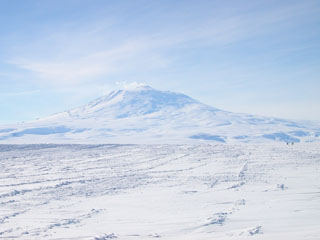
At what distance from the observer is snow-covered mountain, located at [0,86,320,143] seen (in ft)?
275

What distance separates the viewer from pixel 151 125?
117125 mm

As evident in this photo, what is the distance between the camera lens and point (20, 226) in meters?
9.33

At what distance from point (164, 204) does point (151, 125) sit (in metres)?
105

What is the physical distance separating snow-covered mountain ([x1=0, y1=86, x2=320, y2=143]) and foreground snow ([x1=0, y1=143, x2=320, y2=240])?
50287 mm

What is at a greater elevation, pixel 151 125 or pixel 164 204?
pixel 151 125

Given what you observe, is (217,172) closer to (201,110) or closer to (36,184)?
(36,184)

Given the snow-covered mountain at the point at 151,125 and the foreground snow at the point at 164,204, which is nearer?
the foreground snow at the point at 164,204

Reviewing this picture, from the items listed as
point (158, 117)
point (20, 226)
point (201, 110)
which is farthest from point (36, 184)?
point (201, 110)

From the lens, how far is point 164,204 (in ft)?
39.0

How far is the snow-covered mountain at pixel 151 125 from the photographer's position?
83.9 m

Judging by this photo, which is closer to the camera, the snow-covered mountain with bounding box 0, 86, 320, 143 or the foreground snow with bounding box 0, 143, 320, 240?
the foreground snow with bounding box 0, 143, 320, 240

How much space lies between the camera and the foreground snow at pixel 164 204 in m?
8.69

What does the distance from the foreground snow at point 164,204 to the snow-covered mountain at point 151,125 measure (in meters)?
50.3

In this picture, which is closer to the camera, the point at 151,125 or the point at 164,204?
the point at 164,204
